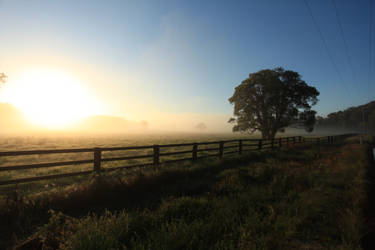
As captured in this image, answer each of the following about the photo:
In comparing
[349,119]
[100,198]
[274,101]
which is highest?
[349,119]

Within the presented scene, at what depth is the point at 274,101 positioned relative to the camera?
2133 centimetres

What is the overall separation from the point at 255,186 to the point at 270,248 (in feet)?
9.95

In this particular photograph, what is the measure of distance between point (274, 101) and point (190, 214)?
22054 millimetres

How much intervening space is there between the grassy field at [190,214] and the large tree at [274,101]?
53.9ft

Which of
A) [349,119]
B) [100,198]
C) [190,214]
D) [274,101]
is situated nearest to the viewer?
[190,214]

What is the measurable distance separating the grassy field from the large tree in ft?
53.9

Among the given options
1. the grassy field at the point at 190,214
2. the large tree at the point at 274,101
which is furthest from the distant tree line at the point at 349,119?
the grassy field at the point at 190,214

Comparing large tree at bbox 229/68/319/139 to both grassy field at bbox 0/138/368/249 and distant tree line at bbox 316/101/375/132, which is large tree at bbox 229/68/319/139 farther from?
distant tree line at bbox 316/101/375/132

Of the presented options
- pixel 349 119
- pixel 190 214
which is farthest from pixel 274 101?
pixel 349 119

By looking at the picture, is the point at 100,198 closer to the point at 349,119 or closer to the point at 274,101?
the point at 274,101

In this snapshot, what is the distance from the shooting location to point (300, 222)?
3.31 m

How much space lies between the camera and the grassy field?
8.64 ft

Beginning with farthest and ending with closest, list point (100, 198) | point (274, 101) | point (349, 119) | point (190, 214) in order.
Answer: point (349, 119)
point (274, 101)
point (100, 198)
point (190, 214)

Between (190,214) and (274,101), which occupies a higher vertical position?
(274,101)
